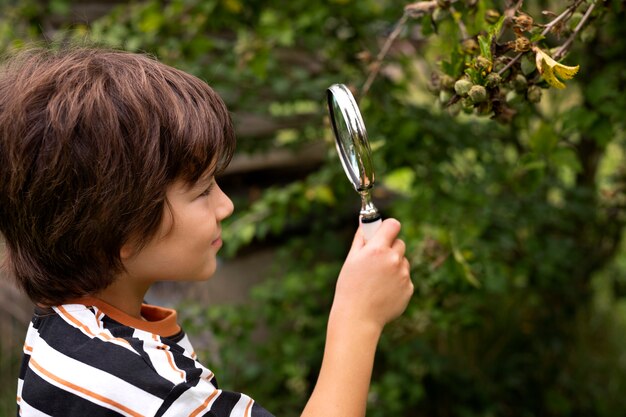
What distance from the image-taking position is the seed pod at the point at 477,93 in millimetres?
1040

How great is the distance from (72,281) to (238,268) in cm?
212

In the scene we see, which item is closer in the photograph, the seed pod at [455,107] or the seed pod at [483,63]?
the seed pod at [483,63]

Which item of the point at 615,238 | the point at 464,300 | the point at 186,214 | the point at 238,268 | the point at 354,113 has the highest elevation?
the point at 354,113

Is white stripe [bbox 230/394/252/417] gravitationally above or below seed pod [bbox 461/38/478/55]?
below

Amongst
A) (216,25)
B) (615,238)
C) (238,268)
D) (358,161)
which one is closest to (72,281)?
(358,161)

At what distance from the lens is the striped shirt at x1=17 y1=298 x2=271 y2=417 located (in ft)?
3.31

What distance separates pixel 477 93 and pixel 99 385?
0.66 metres

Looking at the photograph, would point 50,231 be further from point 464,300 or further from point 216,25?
point 464,300

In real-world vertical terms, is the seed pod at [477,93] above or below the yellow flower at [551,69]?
below

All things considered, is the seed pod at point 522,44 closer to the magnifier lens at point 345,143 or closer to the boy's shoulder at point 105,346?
the magnifier lens at point 345,143

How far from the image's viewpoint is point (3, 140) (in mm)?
1098

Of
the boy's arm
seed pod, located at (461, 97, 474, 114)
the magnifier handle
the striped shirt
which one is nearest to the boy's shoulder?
the striped shirt

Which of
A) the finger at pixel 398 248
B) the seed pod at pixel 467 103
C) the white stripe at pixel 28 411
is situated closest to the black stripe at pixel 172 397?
the white stripe at pixel 28 411

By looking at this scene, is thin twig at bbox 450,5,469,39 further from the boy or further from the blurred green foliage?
the boy
